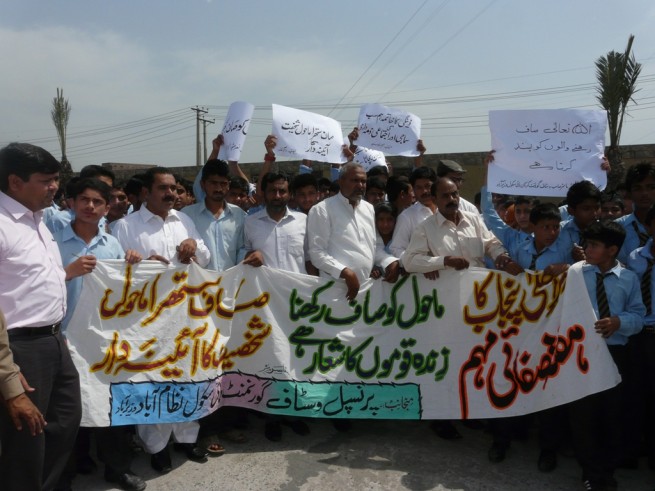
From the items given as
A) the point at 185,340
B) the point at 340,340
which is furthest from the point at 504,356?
the point at 185,340

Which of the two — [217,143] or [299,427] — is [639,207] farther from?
[217,143]

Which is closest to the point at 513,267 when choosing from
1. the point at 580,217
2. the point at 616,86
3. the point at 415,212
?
the point at 580,217

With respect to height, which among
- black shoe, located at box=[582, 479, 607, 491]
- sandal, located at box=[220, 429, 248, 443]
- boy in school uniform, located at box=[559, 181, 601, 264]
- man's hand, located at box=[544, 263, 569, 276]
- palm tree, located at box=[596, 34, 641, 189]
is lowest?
black shoe, located at box=[582, 479, 607, 491]

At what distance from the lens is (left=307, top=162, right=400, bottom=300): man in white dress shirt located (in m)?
4.06

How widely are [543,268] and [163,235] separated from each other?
8.91 ft

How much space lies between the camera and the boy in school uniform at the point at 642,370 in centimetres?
327

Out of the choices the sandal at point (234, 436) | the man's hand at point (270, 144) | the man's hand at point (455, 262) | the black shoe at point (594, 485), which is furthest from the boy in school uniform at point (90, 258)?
the black shoe at point (594, 485)

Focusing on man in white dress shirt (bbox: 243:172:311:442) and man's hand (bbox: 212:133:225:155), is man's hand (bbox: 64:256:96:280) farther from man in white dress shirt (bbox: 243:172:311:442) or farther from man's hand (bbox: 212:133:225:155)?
man's hand (bbox: 212:133:225:155)

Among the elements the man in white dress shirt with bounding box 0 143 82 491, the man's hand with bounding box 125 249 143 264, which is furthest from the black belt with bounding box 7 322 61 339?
the man's hand with bounding box 125 249 143 264

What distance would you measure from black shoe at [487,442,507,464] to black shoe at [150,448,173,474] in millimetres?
2149

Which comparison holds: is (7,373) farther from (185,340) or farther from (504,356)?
(504,356)

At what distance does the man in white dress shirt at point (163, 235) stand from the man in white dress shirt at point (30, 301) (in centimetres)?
93

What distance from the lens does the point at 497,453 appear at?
361 cm

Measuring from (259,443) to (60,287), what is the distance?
6.14 feet
